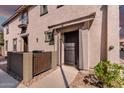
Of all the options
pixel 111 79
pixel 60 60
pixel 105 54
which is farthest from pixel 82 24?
pixel 111 79

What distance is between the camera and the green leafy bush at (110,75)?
5250mm

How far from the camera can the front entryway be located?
352 inches

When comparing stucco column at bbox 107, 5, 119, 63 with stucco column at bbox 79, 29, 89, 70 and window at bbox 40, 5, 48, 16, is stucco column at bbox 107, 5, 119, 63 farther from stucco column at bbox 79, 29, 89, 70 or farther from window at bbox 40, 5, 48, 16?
window at bbox 40, 5, 48, 16

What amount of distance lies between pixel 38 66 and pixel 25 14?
29.2 ft

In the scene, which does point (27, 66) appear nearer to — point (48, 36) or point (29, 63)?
point (29, 63)

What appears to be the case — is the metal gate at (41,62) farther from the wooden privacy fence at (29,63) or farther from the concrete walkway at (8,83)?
the concrete walkway at (8,83)

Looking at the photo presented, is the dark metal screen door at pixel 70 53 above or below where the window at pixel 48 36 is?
below

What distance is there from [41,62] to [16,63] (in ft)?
4.05

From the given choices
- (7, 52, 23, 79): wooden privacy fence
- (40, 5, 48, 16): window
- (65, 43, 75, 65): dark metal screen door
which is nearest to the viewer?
(7, 52, 23, 79): wooden privacy fence

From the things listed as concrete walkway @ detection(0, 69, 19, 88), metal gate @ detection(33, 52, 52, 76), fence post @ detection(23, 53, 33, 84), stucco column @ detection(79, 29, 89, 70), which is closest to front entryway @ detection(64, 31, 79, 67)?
stucco column @ detection(79, 29, 89, 70)

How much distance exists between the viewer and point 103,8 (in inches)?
276

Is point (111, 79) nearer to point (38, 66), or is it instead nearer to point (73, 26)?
point (38, 66)

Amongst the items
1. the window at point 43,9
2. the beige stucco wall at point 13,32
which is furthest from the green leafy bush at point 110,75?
the beige stucco wall at point 13,32

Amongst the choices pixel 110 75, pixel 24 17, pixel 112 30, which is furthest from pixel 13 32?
pixel 110 75
